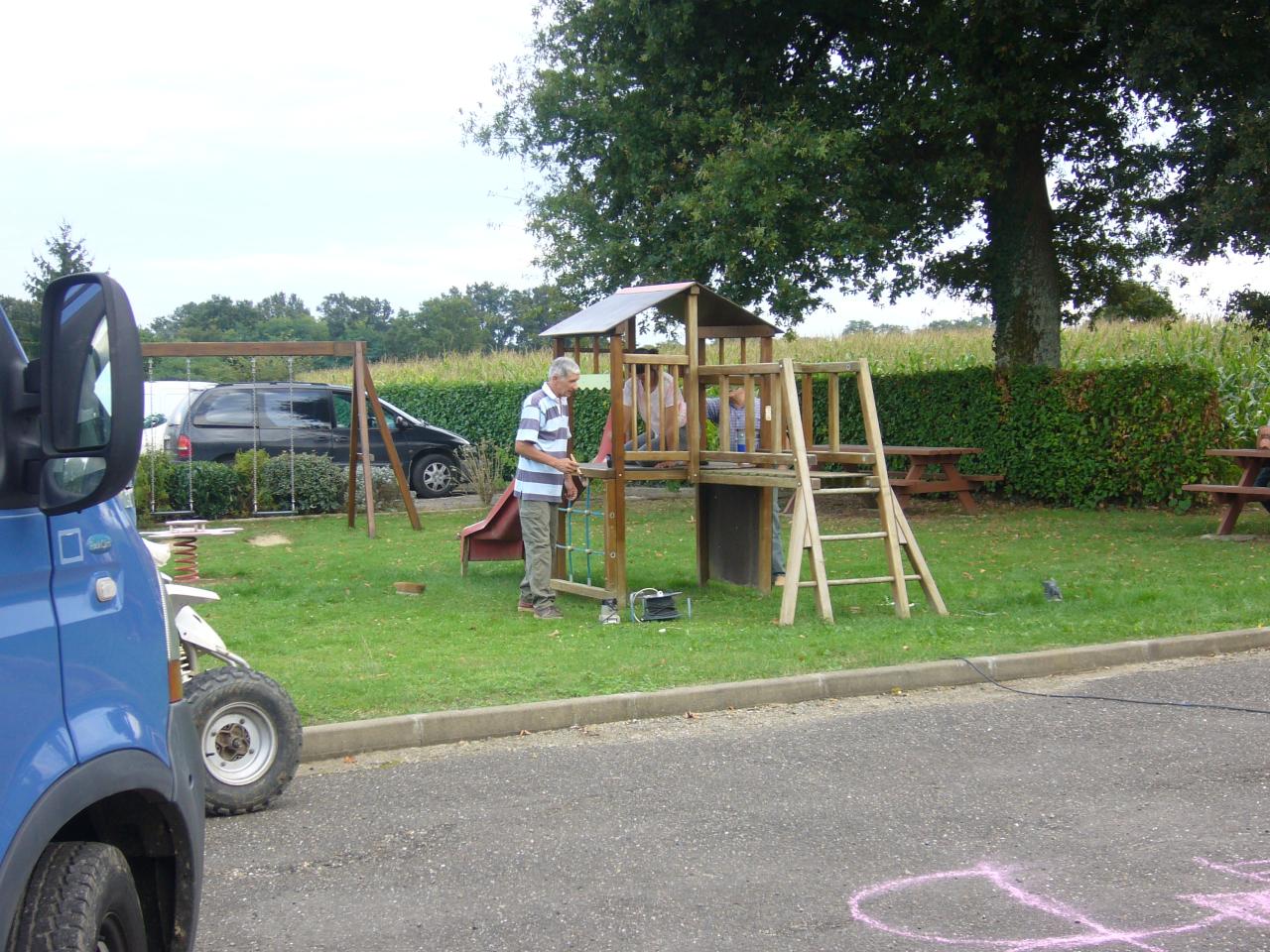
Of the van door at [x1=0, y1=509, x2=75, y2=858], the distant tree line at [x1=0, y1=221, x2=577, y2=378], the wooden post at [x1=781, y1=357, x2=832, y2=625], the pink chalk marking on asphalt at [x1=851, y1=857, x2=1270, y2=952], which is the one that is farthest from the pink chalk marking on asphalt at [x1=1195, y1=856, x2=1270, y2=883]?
the distant tree line at [x1=0, y1=221, x2=577, y2=378]

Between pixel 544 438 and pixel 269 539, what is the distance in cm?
675

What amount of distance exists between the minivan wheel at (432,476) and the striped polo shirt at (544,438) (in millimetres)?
11195

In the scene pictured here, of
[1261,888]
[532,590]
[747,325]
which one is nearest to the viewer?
[1261,888]

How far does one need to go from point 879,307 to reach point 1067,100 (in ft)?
12.8

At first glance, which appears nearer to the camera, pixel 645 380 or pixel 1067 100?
pixel 645 380

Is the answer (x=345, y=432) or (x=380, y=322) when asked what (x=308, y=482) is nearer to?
(x=345, y=432)

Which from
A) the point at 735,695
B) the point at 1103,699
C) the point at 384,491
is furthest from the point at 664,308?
the point at 384,491

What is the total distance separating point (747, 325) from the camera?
444 inches

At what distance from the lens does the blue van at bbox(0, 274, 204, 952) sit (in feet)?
8.15

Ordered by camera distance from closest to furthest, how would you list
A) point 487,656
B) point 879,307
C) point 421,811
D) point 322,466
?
point 421,811 < point 487,656 < point 322,466 < point 879,307

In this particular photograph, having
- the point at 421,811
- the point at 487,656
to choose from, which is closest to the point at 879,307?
the point at 487,656

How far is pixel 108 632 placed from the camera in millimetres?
2865

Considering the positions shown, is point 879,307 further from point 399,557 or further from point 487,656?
point 487,656

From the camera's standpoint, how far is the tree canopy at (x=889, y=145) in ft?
51.1
